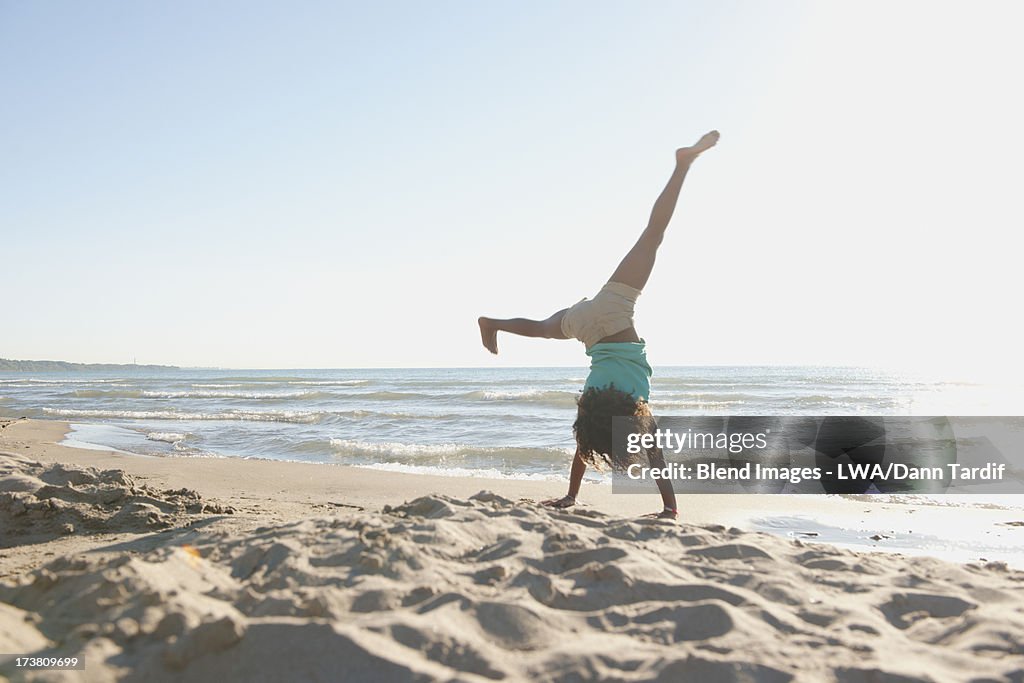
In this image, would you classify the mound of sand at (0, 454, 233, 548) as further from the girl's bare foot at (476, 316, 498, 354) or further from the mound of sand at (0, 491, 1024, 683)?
the girl's bare foot at (476, 316, 498, 354)

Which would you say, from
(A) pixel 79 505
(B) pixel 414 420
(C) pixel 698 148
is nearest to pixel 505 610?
(C) pixel 698 148

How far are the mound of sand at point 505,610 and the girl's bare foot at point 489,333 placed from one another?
1.75m

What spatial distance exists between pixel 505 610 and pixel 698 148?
10.6 ft

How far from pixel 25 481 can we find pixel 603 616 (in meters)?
4.48

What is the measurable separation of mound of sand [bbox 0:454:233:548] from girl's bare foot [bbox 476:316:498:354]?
2171mm

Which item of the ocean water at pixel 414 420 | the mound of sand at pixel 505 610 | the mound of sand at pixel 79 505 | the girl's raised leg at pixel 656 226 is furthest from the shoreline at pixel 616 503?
the girl's raised leg at pixel 656 226

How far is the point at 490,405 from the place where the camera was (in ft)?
64.7

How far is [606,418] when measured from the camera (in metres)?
4.30

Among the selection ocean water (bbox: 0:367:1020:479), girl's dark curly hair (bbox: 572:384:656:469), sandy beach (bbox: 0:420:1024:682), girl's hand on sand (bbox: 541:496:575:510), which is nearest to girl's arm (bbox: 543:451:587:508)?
girl's hand on sand (bbox: 541:496:575:510)

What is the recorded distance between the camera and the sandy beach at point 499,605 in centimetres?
197

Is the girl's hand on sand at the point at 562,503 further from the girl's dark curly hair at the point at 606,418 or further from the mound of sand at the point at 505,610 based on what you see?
the mound of sand at the point at 505,610

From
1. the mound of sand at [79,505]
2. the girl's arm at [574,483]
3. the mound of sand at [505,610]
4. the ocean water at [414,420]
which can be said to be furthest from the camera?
the ocean water at [414,420]

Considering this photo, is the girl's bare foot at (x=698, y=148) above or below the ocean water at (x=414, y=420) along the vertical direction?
above

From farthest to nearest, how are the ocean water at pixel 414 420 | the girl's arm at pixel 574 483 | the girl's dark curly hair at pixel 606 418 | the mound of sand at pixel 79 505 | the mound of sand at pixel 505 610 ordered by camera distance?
the ocean water at pixel 414 420, the girl's arm at pixel 574 483, the girl's dark curly hair at pixel 606 418, the mound of sand at pixel 79 505, the mound of sand at pixel 505 610
